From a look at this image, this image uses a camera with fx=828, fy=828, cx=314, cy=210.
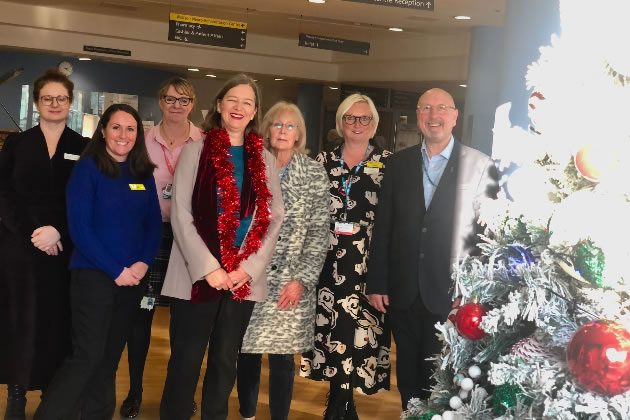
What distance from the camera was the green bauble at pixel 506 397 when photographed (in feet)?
7.70

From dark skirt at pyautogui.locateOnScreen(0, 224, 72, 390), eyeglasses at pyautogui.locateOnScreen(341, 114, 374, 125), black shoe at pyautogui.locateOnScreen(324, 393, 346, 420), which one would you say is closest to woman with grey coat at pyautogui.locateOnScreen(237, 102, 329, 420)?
eyeglasses at pyautogui.locateOnScreen(341, 114, 374, 125)

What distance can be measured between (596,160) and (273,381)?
2.41 meters

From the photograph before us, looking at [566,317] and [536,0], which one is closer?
[566,317]

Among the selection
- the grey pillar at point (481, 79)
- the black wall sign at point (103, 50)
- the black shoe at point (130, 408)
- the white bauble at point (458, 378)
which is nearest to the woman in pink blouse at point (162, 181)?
the black shoe at point (130, 408)

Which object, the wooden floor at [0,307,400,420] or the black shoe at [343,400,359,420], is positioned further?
the wooden floor at [0,307,400,420]

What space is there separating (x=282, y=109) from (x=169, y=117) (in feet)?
2.33

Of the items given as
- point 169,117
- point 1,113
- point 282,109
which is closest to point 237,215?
point 282,109

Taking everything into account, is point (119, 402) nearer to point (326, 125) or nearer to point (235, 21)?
point (235, 21)

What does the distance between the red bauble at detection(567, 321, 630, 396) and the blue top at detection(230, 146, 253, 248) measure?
1.87 meters

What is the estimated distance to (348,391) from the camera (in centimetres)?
443

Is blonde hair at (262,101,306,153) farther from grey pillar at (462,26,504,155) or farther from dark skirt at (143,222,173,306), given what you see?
grey pillar at (462,26,504,155)

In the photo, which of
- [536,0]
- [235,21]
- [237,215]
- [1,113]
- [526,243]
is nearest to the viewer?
[526,243]

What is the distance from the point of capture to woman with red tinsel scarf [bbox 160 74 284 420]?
3.60m

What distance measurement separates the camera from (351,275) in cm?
427
